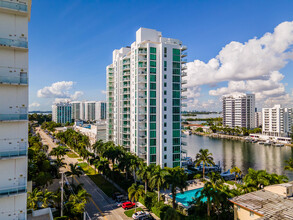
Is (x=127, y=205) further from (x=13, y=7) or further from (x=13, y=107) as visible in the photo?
(x=13, y=7)

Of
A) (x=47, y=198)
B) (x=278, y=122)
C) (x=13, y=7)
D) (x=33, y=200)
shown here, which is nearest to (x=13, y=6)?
(x=13, y=7)

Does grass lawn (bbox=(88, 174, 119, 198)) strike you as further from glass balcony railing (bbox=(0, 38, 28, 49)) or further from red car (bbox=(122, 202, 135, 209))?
glass balcony railing (bbox=(0, 38, 28, 49))

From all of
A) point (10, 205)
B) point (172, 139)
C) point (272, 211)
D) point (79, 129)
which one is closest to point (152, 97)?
point (172, 139)

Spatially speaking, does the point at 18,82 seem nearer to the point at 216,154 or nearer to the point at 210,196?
the point at 210,196

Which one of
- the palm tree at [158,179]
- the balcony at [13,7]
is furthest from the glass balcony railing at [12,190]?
the palm tree at [158,179]

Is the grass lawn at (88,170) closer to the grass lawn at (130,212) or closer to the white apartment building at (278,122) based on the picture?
the grass lawn at (130,212)
